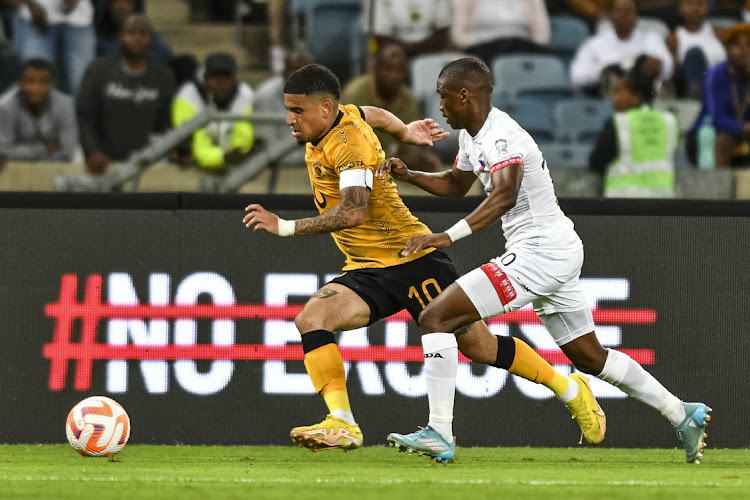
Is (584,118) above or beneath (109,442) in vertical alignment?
above

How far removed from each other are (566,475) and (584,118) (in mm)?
5902

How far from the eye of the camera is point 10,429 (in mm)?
8734

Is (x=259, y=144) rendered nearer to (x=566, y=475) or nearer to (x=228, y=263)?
(x=228, y=263)

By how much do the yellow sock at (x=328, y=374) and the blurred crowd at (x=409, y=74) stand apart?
8.93 ft

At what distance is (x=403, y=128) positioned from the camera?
7.93m

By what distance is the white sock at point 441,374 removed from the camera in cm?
728

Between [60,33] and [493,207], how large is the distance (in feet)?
22.6

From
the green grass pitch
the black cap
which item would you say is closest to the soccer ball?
the green grass pitch

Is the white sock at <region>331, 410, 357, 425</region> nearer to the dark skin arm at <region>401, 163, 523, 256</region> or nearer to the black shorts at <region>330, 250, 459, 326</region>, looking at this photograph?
the black shorts at <region>330, 250, 459, 326</region>

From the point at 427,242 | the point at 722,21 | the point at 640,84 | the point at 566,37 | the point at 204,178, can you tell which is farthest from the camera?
the point at 722,21

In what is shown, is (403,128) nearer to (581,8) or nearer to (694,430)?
(694,430)

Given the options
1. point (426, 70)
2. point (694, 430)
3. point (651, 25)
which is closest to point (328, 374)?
point (694, 430)

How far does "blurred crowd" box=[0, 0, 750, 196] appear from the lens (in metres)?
10.5

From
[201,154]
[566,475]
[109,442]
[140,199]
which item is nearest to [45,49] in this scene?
[201,154]
